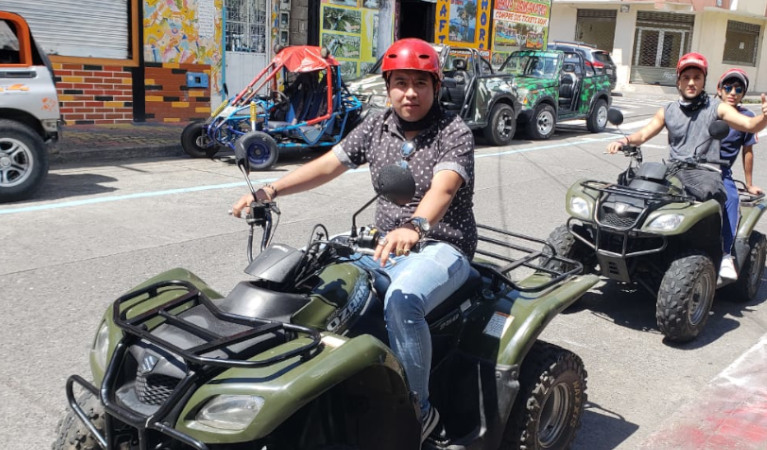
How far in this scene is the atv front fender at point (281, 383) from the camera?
2.23m

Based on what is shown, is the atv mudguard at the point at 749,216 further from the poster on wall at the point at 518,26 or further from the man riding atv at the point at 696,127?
the poster on wall at the point at 518,26

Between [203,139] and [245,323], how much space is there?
1041 centimetres

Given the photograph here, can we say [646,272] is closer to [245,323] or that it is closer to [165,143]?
[245,323]

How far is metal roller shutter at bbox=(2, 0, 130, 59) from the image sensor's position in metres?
13.4

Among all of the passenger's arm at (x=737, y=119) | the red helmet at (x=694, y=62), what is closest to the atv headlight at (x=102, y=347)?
the red helmet at (x=694, y=62)

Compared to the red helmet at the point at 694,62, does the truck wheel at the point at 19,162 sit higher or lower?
lower

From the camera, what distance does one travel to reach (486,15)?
2427cm

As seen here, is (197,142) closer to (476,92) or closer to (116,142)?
(116,142)

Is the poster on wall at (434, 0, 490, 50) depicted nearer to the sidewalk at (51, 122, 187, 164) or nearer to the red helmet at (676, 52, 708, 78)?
the sidewalk at (51, 122, 187, 164)

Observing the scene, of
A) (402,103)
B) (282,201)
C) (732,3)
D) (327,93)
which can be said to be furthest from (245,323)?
A: (732,3)

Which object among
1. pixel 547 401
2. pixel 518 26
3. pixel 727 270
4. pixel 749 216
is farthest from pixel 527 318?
pixel 518 26

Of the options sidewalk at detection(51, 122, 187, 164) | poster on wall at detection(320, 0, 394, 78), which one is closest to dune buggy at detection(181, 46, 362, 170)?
sidewalk at detection(51, 122, 187, 164)

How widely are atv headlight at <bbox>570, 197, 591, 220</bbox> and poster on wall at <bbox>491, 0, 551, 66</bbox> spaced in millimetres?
20042

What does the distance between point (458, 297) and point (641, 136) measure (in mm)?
3135
